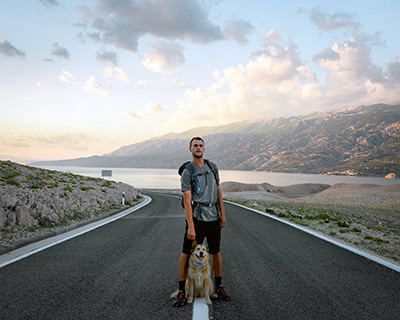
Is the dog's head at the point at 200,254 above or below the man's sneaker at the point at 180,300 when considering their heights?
above

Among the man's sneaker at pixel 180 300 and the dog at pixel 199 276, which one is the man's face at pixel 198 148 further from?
the man's sneaker at pixel 180 300

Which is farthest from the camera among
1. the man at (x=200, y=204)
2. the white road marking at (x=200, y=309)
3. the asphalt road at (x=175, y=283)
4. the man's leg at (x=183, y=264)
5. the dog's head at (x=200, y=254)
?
the man's leg at (x=183, y=264)

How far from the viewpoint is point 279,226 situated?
33.9 feet

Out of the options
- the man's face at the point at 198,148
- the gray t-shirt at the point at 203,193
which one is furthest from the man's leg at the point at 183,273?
the man's face at the point at 198,148

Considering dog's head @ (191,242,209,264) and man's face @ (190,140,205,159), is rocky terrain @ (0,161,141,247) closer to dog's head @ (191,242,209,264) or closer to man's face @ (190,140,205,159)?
dog's head @ (191,242,209,264)

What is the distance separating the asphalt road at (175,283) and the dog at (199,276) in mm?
205

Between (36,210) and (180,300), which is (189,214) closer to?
(180,300)

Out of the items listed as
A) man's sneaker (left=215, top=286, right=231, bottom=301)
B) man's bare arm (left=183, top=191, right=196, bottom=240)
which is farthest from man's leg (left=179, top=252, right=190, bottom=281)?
man's sneaker (left=215, top=286, right=231, bottom=301)

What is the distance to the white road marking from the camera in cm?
340

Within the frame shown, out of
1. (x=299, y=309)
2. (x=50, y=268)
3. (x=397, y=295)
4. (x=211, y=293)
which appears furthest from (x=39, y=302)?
(x=397, y=295)

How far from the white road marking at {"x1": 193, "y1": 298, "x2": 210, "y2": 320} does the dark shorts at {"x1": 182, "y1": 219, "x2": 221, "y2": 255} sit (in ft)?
2.33

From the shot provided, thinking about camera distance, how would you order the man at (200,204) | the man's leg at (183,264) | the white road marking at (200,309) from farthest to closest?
the man's leg at (183,264) → the man at (200,204) → the white road marking at (200,309)

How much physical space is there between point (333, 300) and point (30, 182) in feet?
50.1

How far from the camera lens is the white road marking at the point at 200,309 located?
11.2 feet
